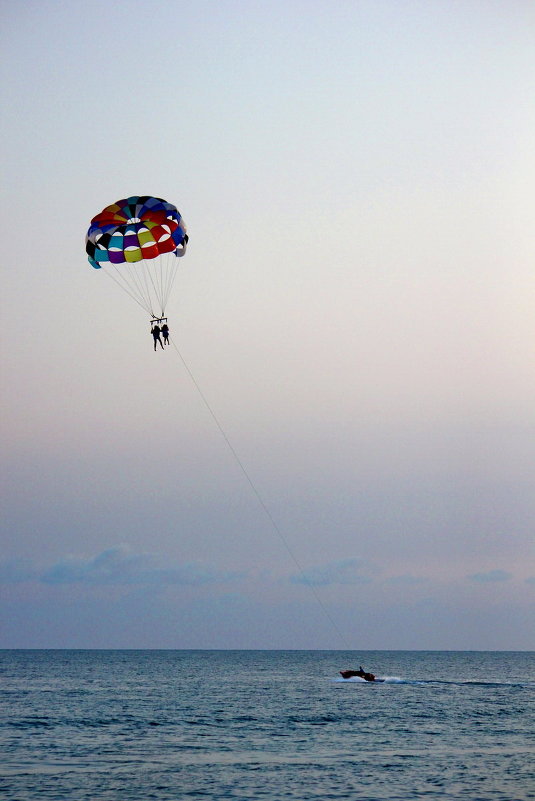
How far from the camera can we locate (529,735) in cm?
3844

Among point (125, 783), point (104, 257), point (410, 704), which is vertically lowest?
point (125, 783)

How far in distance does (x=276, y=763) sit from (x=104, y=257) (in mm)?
20432

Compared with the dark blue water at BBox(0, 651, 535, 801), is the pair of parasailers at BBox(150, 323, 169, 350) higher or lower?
higher

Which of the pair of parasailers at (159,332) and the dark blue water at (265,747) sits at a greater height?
the pair of parasailers at (159,332)

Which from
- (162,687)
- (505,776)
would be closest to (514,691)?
(162,687)

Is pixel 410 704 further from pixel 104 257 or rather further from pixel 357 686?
A: pixel 104 257

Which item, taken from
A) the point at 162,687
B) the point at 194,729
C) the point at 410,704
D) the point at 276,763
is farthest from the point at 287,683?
the point at 276,763

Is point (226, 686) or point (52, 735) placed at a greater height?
point (226, 686)

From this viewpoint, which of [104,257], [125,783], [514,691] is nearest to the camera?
[125,783]

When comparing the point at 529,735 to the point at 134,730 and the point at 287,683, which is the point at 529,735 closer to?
the point at 134,730

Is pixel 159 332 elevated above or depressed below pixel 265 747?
above

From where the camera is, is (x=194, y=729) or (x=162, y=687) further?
(x=162, y=687)

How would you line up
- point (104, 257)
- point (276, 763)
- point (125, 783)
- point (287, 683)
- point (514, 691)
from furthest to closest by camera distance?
point (287, 683)
point (514, 691)
point (104, 257)
point (276, 763)
point (125, 783)

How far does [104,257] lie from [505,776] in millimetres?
24241
